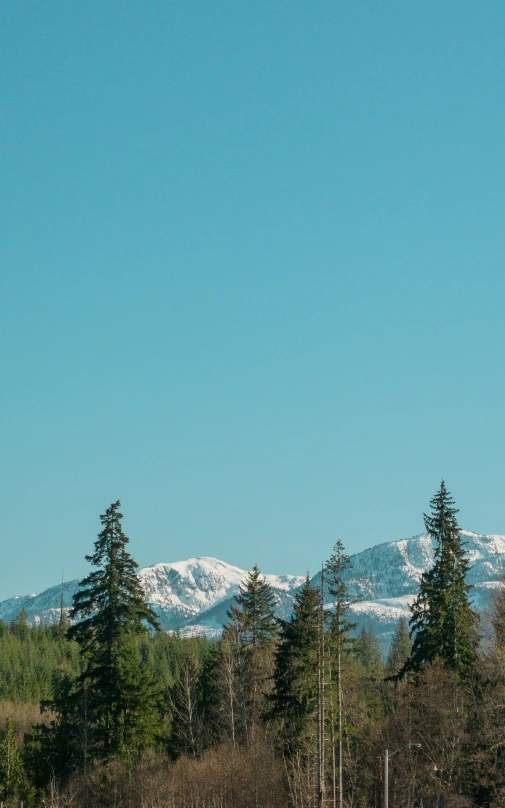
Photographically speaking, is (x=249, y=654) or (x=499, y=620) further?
(x=249, y=654)

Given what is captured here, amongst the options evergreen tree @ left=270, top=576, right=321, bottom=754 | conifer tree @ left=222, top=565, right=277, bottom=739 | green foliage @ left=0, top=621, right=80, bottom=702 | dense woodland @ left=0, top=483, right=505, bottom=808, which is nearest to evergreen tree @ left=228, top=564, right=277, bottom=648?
conifer tree @ left=222, top=565, right=277, bottom=739

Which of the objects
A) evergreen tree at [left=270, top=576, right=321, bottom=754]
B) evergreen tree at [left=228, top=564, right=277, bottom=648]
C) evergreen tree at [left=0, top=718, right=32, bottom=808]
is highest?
evergreen tree at [left=228, top=564, right=277, bottom=648]

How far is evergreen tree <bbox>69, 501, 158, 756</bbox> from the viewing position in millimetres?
60375

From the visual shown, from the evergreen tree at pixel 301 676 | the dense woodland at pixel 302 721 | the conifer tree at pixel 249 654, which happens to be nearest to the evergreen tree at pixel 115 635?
the dense woodland at pixel 302 721

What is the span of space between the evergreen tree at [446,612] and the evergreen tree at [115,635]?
53.9 ft

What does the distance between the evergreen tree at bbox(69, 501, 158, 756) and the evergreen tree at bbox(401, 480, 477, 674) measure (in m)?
16.4

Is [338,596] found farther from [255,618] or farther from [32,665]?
[32,665]

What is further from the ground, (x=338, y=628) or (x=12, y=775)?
(x=338, y=628)

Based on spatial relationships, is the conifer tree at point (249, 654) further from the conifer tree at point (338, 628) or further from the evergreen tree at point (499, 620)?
the evergreen tree at point (499, 620)

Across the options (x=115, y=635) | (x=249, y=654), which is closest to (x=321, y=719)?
(x=115, y=635)

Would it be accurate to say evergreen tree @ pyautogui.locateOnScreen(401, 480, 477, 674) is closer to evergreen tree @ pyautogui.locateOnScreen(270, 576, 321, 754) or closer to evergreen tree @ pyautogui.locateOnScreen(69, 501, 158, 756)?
evergreen tree @ pyautogui.locateOnScreen(270, 576, 321, 754)

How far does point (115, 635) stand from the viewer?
60438 mm

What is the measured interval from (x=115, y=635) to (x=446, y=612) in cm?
1935

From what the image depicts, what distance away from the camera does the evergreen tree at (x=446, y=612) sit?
6644 centimetres
